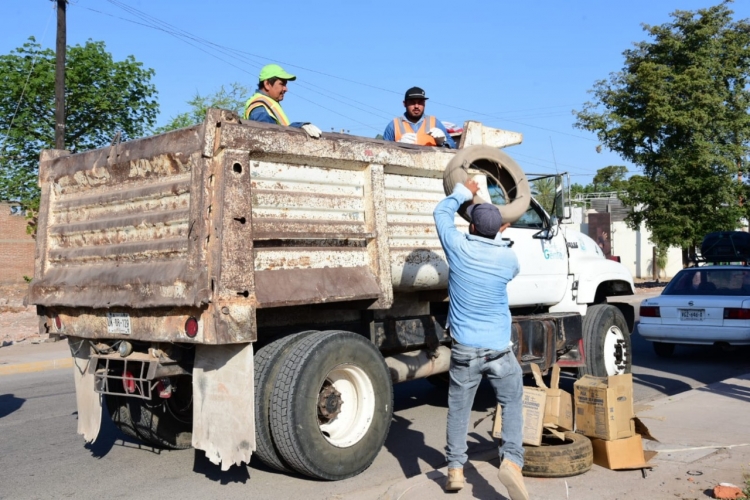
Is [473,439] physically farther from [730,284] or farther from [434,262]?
[730,284]

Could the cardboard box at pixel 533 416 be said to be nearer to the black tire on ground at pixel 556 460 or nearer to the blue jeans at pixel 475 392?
the black tire on ground at pixel 556 460

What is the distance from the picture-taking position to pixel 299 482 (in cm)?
560

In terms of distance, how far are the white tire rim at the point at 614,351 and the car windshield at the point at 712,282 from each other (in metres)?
4.08

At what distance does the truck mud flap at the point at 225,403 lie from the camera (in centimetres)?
495

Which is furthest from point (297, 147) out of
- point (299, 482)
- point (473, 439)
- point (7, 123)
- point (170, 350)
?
point (7, 123)

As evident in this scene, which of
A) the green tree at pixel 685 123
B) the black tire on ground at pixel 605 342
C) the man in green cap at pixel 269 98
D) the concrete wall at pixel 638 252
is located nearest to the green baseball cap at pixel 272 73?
the man in green cap at pixel 269 98

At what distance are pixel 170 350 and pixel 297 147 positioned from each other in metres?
1.64

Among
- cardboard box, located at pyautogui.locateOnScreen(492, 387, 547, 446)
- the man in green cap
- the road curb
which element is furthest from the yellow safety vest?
the road curb

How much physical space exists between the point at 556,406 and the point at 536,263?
2597 millimetres

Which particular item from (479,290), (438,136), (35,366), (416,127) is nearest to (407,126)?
(416,127)

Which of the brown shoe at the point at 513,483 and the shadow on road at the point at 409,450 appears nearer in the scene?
the brown shoe at the point at 513,483

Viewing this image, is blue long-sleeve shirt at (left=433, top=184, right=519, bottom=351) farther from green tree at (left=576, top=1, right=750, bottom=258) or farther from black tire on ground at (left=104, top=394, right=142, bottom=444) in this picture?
green tree at (left=576, top=1, right=750, bottom=258)

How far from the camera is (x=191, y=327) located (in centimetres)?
504

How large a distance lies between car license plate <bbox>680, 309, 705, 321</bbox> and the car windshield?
1.79ft
